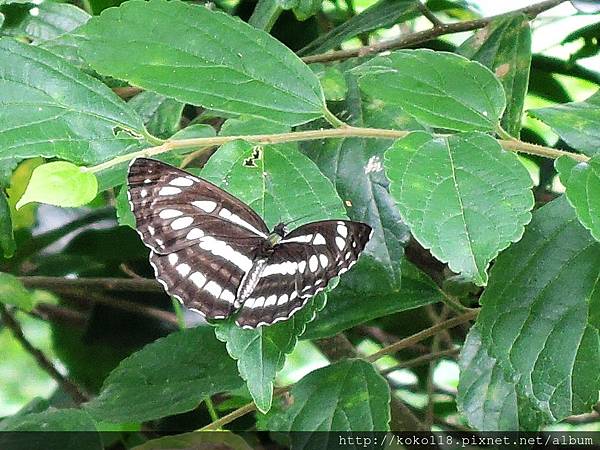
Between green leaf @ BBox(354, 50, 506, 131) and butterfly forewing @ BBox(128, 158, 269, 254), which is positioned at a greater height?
green leaf @ BBox(354, 50, 506, 131)

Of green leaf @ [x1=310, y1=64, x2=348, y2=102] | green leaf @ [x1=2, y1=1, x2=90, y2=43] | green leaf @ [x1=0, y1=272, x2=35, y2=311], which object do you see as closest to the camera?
green leaf @ [x1=310, y1=64, x2=348, y2=102]

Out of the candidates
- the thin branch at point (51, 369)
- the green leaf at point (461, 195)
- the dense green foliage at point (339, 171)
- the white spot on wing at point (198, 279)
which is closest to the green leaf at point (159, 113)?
the dense green foliage at point (339, 171)

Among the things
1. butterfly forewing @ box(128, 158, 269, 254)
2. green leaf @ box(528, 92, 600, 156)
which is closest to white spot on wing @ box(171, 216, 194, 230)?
butterfly forewing @ box(128, 158, 269, 254)

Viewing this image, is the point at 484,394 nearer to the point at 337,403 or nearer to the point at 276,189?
the point at 337,403

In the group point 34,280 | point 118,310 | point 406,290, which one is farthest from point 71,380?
point 406,290

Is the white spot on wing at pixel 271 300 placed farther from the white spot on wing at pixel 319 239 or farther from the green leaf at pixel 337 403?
the green leaf at pixel 337 403

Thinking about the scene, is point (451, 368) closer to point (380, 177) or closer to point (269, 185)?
point (380, 177)

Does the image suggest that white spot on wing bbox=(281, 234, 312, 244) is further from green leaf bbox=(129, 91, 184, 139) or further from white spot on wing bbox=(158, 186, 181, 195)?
green leaf bbox=(129, 91, 184, 139)
